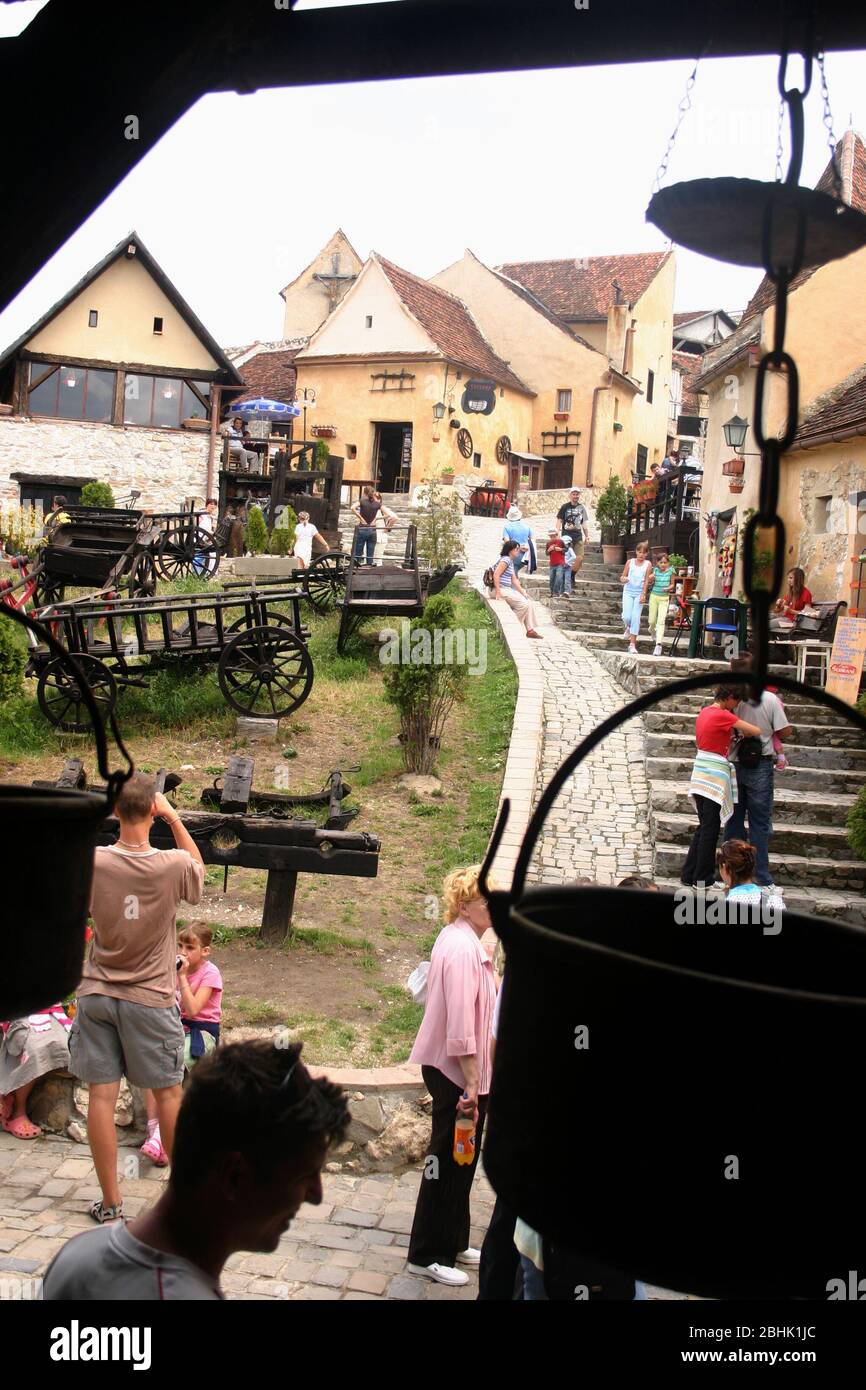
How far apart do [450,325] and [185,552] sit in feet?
62.0

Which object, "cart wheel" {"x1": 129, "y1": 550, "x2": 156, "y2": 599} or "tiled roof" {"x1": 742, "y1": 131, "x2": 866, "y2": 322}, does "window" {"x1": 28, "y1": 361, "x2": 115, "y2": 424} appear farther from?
"tiled roof" {"x1": 742, "y1": 131, "x2": 866, "y2": 322}

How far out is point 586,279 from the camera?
43.4 meters

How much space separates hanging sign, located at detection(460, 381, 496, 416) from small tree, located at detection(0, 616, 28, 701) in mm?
25346

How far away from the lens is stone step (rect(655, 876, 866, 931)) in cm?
917

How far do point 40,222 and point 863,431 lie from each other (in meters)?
13.6

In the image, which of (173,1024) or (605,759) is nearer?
(173,1024)

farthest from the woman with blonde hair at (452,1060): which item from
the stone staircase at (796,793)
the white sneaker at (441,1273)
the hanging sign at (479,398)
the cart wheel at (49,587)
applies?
the hanging sign at (479,398)

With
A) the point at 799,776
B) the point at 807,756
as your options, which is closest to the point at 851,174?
the point at 807,756

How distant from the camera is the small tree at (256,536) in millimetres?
22484

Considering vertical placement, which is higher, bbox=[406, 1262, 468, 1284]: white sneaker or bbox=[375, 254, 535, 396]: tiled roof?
bbox=[375, 254, 535, 396]: tiled roof

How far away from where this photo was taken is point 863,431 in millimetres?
14141

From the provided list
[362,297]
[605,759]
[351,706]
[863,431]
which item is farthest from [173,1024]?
[362,297]

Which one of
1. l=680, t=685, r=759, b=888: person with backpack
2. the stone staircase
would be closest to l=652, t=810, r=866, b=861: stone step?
the stone staircase
